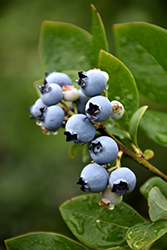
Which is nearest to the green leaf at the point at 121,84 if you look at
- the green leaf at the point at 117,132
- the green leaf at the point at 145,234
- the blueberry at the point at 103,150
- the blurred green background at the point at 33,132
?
the green leaf at the point at 117,132

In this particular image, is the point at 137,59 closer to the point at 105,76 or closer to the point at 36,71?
the point at 105,76

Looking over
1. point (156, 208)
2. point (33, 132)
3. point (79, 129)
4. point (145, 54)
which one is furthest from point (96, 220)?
point (33, 132)

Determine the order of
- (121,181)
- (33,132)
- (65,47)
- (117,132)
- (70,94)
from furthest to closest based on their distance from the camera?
1. (33,132)
2. (65,47)
3. (117,132)
4. (70,94)
5. (121,181)

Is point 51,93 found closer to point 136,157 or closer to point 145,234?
point 136,157

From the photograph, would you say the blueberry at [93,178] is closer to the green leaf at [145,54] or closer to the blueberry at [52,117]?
the blueberry at [52,117]

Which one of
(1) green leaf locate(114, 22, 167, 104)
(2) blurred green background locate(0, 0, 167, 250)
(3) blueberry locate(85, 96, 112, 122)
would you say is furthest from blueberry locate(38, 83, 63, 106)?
(2) blurred green background locate(0, 0, 167, 250)

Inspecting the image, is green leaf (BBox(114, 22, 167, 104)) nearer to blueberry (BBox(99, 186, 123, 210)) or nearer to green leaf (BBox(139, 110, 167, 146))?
green leaf (BBox(139, 110, 167, 146))

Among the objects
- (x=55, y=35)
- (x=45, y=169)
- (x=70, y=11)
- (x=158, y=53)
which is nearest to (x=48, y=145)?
(x=45, y=169)
